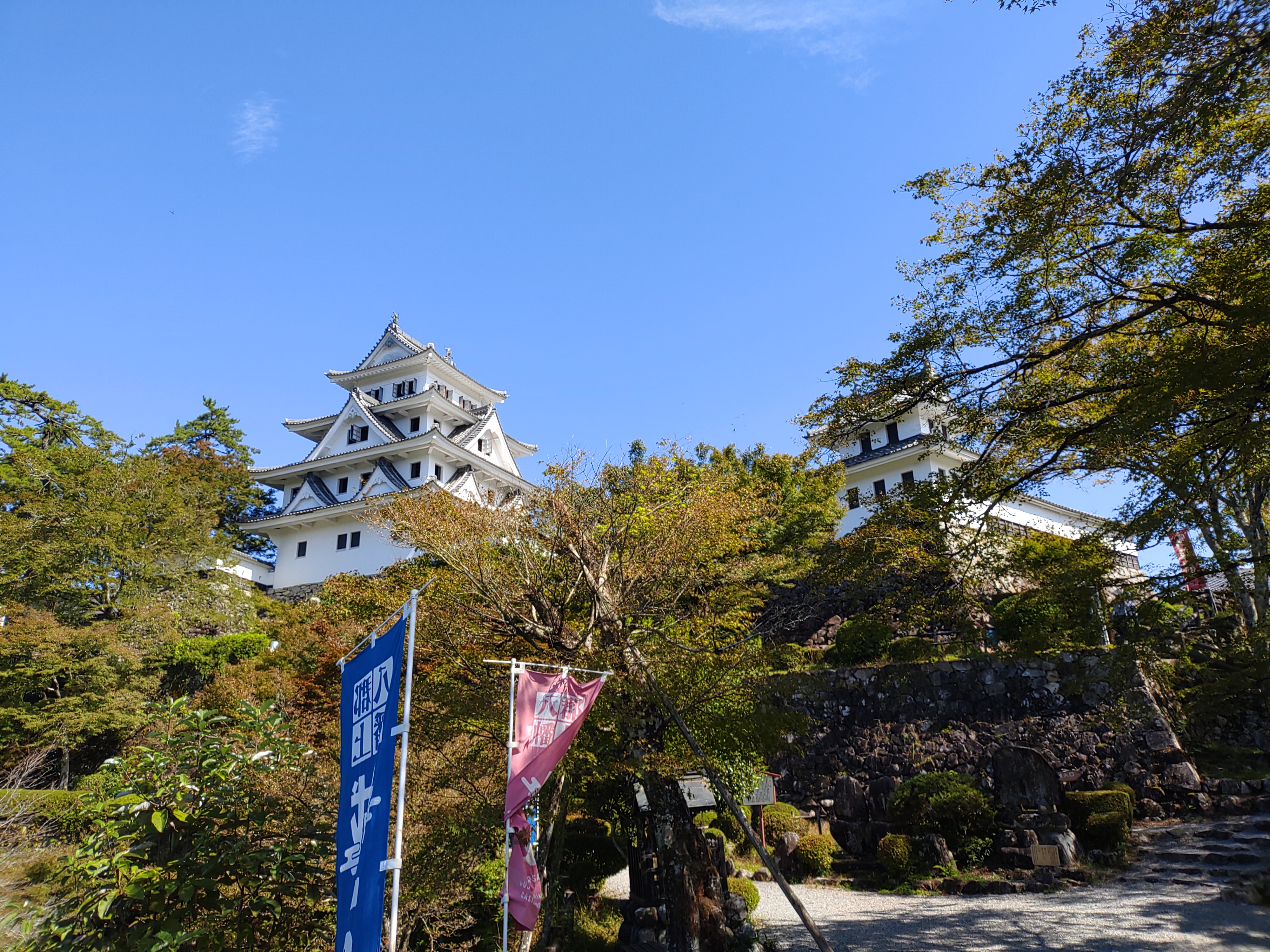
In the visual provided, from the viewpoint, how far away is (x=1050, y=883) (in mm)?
12820

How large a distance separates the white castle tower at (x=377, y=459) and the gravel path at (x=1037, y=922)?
1918 cm

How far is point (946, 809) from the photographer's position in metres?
15.0

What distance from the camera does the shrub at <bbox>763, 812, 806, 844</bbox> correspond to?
650 inches

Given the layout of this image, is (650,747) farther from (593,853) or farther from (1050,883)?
(1050,883)

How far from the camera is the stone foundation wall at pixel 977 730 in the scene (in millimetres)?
15320

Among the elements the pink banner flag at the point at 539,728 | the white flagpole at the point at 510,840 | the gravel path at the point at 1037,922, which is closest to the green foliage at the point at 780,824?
the gravel path at the point at 1037,922

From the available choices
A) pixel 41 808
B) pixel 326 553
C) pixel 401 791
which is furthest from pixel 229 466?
pixel 401 791

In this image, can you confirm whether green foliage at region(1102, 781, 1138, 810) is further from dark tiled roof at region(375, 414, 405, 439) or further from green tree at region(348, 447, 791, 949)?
dark tiled roof at region(375, 414, 405, 439)

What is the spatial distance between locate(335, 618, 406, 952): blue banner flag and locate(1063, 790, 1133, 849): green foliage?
44.8 ft

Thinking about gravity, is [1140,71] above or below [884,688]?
above

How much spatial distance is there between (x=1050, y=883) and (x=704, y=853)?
20.4ft

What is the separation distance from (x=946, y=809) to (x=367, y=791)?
44.0 ft

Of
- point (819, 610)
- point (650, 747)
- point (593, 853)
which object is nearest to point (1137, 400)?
point (650, 747)

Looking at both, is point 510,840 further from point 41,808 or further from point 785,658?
point 41,808
